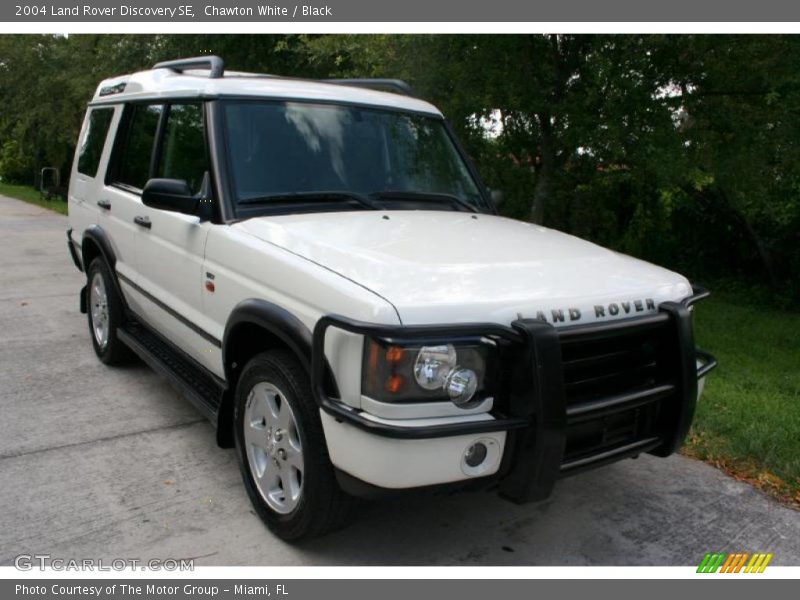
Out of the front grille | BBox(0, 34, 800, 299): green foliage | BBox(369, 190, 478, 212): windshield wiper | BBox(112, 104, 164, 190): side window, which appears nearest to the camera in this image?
the front grille

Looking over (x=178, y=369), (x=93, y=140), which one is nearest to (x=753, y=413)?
(x=178, y=369)

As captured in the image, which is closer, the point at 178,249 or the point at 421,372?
the point at 421,372

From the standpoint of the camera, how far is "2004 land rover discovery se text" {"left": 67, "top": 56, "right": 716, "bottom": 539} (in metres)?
2.67

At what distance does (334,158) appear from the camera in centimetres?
406

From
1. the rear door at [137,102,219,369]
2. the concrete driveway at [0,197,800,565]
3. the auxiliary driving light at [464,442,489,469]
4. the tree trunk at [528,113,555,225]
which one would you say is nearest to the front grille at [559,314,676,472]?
the auxiliary driving light at [464,442,489,469]

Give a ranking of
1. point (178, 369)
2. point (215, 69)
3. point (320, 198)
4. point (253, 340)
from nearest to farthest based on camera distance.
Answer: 1. point (253, 340)
2. point (320, 198)
3. point (215, 69)
4. point (178, 369)

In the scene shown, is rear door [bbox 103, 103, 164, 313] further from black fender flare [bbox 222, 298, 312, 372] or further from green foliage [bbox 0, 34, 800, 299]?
green foliage [bbox 0, 34, 800, 299]

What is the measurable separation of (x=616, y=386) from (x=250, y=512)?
1.82 m

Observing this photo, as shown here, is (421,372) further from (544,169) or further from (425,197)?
(544,169)

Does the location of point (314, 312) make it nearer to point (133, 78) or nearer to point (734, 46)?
point (133, 78)

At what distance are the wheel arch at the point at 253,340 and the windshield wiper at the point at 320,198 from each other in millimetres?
647

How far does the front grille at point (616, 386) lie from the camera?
2885mm

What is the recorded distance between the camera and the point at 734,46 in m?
6.87

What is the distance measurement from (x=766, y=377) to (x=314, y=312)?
4983 millimetres
